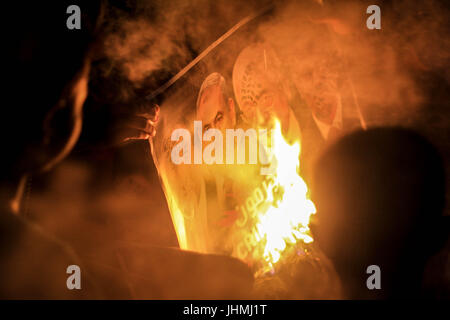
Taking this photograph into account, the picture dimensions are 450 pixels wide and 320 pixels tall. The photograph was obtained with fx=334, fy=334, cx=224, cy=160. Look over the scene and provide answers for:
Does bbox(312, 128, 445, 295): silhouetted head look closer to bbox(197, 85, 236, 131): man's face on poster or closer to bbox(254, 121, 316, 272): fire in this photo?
bbox(254, 121, 316, 272): fire

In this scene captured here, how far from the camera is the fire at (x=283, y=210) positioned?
2.82 m

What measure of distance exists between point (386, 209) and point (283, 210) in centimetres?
86

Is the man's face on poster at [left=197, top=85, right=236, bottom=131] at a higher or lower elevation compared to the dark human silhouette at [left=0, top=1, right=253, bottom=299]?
higher

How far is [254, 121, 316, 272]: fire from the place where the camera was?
282 centimetres

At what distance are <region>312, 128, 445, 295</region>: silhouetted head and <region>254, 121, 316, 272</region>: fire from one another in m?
0.22

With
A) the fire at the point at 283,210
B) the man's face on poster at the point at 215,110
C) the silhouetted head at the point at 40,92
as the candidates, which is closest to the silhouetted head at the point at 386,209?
the fire at the point at 283,210

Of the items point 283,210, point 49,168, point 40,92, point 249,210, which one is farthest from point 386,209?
point 40,92

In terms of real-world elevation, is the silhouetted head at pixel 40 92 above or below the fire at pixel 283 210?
above

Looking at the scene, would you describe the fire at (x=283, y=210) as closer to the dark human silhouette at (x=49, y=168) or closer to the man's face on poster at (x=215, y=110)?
the man's face on poster at (x=215, y=110)

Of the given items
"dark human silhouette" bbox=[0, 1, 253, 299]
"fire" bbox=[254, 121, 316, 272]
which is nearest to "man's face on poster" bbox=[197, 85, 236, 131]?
"fire" bbox=[254, 121, 316, 272]

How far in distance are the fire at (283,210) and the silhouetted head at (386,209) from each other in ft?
0.71

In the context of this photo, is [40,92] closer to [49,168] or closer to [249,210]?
[49,168]
